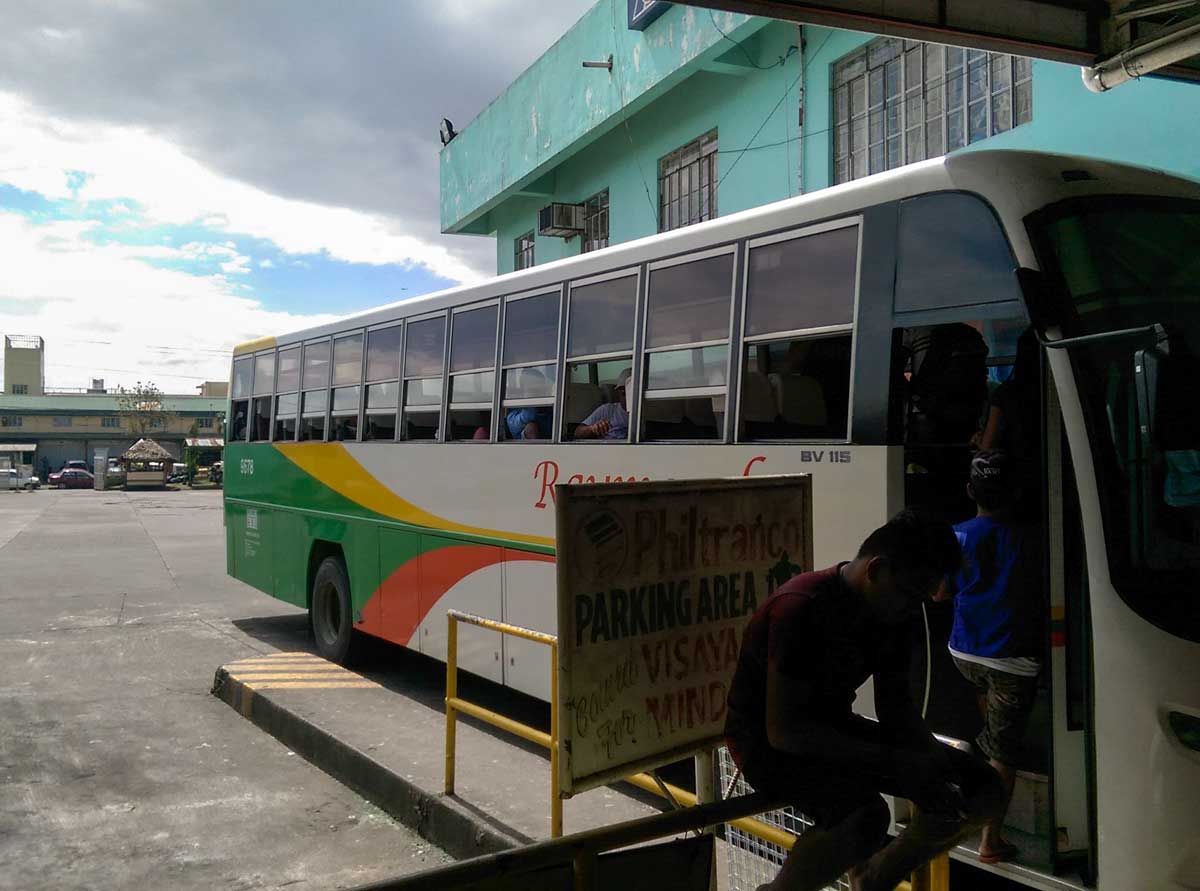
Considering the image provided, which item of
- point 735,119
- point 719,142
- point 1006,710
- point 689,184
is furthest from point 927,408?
point 689,184

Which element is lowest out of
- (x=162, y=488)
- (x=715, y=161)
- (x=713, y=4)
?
(x=162, y=488)

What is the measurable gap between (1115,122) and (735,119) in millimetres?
5919

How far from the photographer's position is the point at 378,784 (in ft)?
20.4

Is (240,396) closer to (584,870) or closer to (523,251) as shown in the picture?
(523,251)

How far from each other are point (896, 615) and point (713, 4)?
3898mm

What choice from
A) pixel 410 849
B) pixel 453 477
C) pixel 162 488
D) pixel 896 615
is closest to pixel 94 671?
pixel 453 477

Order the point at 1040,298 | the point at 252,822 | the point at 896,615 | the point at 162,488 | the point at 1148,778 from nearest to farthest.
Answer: the point at 896,615 → the point at 1148,778 → the point at 1040,298 → the point at 252,822 → the point at 162,488

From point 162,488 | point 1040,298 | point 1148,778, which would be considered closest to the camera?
point 1148,778

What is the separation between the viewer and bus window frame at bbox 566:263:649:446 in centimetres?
616

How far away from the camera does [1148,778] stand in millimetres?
3457

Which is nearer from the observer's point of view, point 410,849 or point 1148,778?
point 1148,778

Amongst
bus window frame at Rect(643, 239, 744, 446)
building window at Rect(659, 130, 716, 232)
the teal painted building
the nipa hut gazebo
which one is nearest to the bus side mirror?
bus window frame at Rect(643, 239, 744, 446)

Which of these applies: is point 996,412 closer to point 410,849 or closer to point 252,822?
point 410,849

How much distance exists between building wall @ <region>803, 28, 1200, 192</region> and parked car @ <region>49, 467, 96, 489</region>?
6567 cm
